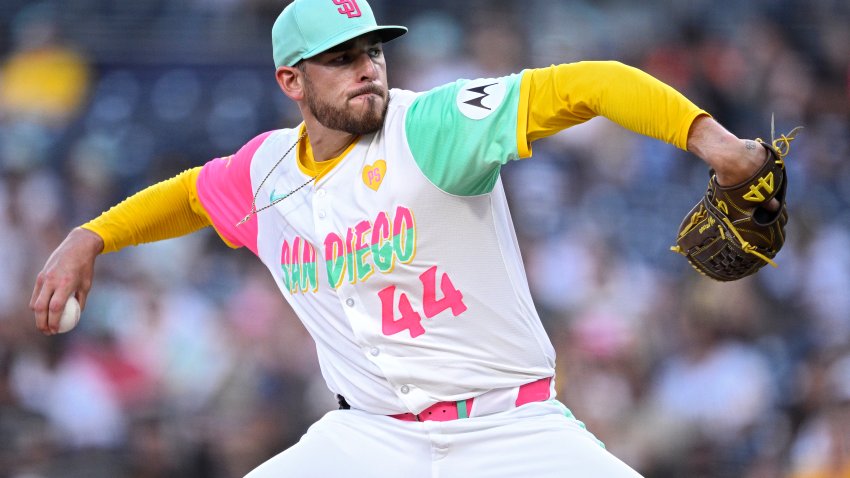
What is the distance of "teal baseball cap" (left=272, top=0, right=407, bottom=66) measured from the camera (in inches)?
154

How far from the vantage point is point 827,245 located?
8.53 meters

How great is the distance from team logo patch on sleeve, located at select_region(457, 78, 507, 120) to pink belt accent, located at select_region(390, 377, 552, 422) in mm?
902

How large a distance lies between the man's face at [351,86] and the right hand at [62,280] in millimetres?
960

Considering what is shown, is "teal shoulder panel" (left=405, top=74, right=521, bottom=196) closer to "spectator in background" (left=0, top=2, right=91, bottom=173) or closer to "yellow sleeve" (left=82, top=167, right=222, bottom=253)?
"yellow sleeve" (left=82, top=167, right=222, bottom=253)

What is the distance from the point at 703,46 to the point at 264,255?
655 centimetres

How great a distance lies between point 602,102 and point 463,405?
3.67 ft

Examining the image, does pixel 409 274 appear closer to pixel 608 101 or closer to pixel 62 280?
pixel 608 101

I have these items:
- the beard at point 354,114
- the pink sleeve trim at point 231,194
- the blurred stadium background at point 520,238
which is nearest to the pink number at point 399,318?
the beard at point 354,114

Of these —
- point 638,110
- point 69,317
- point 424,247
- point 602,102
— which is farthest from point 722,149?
point 69,317

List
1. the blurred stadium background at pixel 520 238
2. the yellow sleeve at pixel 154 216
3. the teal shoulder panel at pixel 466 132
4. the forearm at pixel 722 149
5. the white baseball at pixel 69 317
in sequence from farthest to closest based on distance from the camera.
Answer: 1. the blurred stadium background at pixel 520 238
2. the yellow sleeve at pixel 154 216
3. the white baseball at pixel 69 317
4. the teal shoulder panel at pixel 466 132
5. the forearm at pixel 722 149

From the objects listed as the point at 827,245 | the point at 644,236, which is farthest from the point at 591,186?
the point at 827,245

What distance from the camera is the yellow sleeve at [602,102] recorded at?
316cm

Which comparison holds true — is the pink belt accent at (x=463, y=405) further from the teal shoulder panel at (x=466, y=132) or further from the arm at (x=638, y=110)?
the arm at (x=638, y=110)

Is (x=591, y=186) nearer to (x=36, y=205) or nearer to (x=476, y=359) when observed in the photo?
(x=36, y=205)
